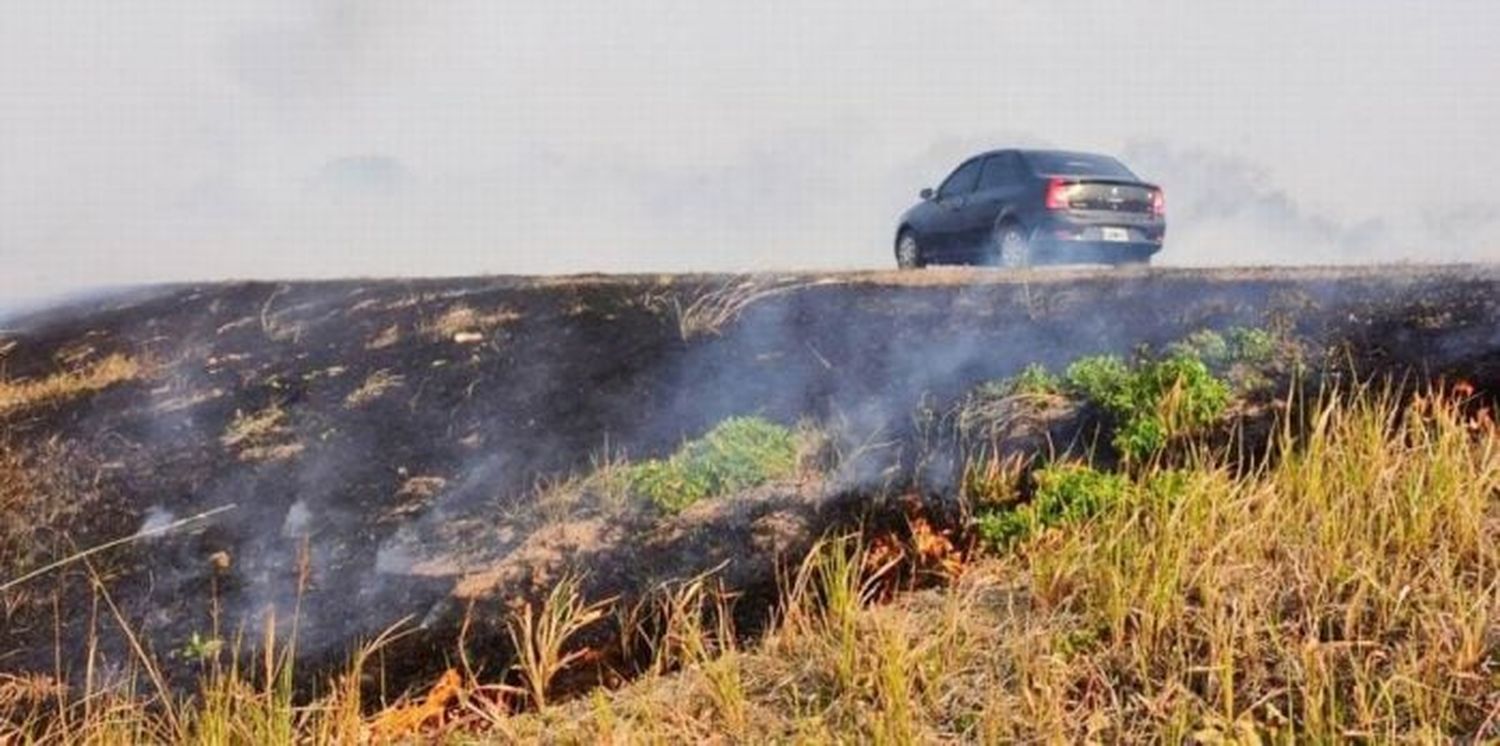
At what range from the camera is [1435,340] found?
6215 millimetres

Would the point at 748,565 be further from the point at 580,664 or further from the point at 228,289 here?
the point at 228,289

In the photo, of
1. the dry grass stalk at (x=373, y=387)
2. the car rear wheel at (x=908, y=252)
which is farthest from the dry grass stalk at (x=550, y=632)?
the car rear wheel at (x=908, y=252)

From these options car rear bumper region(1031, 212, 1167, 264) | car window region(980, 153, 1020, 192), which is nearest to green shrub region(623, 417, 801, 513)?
car rear bumper region(1031, 212, 1167, 264)

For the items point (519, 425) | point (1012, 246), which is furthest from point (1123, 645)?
point (1012, 246)

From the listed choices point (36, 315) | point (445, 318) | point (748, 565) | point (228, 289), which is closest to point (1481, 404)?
point (748, 565)

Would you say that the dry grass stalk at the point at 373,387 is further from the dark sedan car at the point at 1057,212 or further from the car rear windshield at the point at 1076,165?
the car rear windshield at the point at 1076,165

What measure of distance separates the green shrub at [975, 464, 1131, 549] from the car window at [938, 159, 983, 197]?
8870mm

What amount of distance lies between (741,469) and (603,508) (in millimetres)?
651

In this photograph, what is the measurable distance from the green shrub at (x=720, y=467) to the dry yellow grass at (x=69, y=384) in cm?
568

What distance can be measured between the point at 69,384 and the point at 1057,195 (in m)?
8.41

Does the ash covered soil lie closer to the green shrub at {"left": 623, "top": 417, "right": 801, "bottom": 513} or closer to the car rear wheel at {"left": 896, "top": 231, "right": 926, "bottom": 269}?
the green shrub at {"left": 623, "top": 417, "right": 801, "bottom": 513}

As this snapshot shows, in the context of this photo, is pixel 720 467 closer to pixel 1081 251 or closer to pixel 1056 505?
pixel 1056 505

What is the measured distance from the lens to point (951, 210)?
14.0m

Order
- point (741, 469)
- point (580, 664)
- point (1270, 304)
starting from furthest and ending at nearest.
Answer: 1. point (1270, 304)
2. point (741, 469)
3. point (580, 664)
